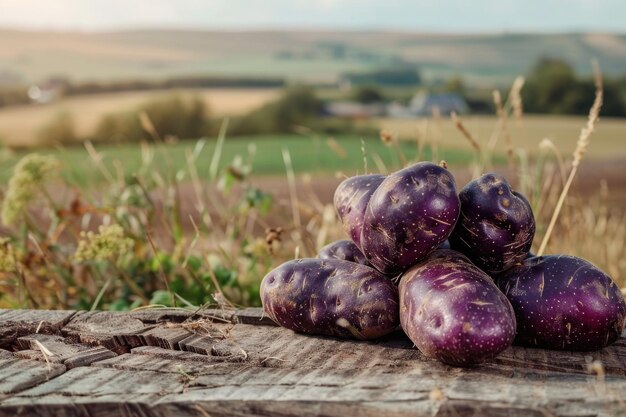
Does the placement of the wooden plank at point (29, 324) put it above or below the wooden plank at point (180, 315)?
above

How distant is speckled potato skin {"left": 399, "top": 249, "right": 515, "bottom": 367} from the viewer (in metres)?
1.92

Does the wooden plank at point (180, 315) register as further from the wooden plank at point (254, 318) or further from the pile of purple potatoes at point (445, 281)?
the pile of purple potatoes at point (445, 281)

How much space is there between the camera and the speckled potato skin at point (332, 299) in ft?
7.16

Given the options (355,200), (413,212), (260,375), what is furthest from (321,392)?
(355,200)

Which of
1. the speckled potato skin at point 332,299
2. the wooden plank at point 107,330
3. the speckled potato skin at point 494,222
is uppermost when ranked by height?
the speckled potato skin at point 494,222

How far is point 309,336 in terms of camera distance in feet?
7.60

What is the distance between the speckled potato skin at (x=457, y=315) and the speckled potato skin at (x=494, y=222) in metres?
0.13

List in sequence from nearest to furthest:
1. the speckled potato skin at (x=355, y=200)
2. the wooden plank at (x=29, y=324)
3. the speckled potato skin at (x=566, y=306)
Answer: the speckled potato skin at (x=566, y=306) < the speckled potato skin at (x=355, y=200) < the wooden plank at (x=29, y=324)

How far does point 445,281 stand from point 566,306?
0.40 metres

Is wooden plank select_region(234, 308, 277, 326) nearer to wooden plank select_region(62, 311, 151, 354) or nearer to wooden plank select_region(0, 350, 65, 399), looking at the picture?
wooden plank select_region(62, 311, 151, 354)

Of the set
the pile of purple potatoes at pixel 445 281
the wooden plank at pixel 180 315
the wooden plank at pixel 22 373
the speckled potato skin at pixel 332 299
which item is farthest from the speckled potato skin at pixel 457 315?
the wooden plank at pixel 22 373

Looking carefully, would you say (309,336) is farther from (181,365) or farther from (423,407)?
(423,407)

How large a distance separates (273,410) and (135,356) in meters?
0.58

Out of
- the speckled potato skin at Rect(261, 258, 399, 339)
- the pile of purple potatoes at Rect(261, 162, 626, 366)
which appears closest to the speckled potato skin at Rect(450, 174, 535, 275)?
the pile of purple potatoes at Rect(261, 162, 626, 366)
